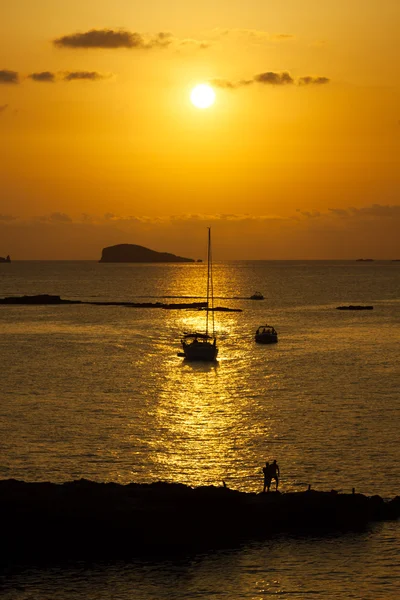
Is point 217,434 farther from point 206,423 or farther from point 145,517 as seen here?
point 145,517

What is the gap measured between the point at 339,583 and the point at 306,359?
61.4 metres

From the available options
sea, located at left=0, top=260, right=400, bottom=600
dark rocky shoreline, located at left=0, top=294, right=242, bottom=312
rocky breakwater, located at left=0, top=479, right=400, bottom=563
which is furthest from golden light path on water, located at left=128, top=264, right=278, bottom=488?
dark rocky shoreline, located at left=0, top=294, right=242, bottom=312

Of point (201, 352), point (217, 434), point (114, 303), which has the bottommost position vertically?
point (217, 434)

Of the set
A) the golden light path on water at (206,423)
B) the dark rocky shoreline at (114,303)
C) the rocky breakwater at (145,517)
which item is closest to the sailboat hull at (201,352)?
the golden light path on water at (206,423)

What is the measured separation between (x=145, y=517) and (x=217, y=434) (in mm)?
19479

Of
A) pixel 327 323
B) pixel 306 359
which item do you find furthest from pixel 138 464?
pixel 327 323

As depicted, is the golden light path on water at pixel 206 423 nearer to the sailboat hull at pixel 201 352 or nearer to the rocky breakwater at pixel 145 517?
the sailboat hull at pixel 201 352

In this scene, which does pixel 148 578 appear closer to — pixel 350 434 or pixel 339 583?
pixel 339 583

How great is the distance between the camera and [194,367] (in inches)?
3371

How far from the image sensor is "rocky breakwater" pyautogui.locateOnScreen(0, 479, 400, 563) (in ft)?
109

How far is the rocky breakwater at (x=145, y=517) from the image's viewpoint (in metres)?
33.1

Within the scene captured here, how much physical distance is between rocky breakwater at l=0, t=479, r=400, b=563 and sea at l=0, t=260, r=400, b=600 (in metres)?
0.74

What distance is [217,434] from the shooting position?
52.8 meters

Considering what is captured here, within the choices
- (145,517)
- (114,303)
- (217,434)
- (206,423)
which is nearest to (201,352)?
(206,423)
